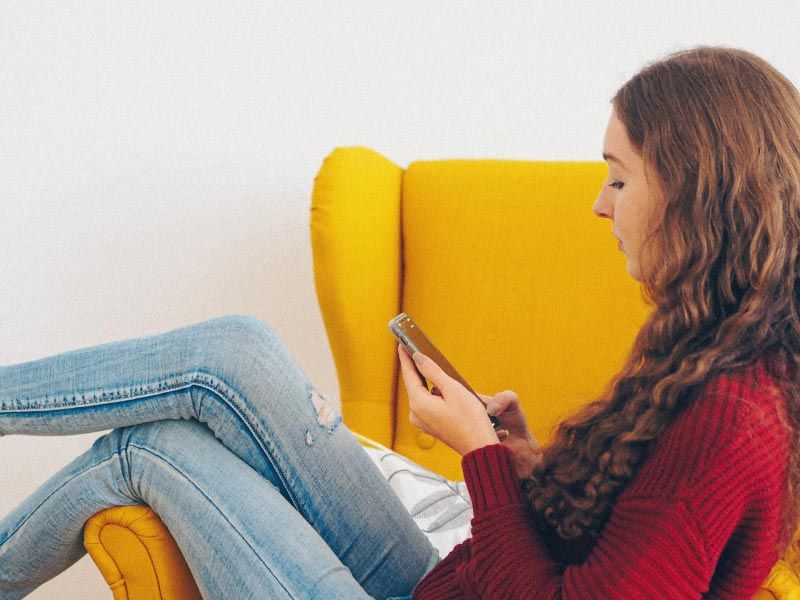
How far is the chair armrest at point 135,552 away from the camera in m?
1.01

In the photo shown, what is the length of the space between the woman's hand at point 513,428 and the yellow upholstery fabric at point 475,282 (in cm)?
41

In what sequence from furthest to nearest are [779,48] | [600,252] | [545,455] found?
[779,48], [600,252], [545,455]

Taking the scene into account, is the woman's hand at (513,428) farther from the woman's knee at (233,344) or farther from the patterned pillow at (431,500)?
the woman's knee at (233,344)

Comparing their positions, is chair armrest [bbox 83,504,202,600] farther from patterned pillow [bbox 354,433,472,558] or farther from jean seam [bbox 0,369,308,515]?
patterned pillow [bbox 354,433,472,558]

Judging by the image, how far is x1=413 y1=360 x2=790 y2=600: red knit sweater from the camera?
2.48ft

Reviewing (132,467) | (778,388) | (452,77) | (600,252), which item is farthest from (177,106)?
(778,388)

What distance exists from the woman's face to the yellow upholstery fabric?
0.65 meters

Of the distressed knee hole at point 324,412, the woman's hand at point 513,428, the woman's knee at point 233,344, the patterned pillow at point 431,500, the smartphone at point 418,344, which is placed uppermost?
the woman's knee at point 233,344

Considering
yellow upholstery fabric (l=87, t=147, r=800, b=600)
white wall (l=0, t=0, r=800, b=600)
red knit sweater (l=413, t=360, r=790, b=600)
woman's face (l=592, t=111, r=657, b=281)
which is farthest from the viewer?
white wall (l=0, t=0, r=800, b=600)

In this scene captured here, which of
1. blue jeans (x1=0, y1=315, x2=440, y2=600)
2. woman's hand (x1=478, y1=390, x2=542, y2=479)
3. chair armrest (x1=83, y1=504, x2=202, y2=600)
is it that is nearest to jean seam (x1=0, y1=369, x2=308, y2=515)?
blue jeans (x1=0, y1=315, x2=440, y2=600)

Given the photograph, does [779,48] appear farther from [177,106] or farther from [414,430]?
[177,106]

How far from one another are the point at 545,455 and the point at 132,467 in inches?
17.9

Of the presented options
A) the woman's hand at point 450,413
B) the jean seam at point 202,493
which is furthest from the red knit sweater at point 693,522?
the jean seam at point 202,493

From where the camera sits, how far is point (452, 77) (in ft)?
6.50
